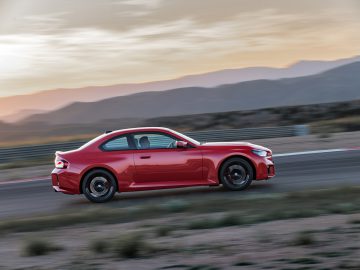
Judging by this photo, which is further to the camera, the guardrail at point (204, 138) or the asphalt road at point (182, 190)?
the guardrail at point (204, 138)

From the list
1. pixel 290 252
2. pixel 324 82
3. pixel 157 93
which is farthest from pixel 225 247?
pixel 324 82

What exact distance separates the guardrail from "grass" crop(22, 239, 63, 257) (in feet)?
60.3

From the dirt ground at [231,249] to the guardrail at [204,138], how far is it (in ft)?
56.0

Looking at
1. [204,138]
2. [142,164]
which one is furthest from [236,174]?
[204,138]

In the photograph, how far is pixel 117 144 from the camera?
522 inches

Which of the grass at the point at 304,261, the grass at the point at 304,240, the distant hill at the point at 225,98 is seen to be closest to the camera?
the grass at the point at 304,261

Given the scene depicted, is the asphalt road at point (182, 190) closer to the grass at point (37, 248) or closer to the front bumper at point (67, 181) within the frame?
the front bumper at point (67, 181)

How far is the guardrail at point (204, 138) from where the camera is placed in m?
26.5

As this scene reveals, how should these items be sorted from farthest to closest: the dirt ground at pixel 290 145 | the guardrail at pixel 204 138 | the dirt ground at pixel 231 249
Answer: the guardrail at pixel 204 138 < the dirt ground at pixel 290 145 < the dirt ground at pixel 231 249

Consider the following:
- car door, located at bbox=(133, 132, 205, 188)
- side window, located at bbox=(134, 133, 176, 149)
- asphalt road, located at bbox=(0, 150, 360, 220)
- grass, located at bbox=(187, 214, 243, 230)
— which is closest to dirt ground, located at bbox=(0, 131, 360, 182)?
asphalt road, located at bbox=(0, 150, 360, 220)

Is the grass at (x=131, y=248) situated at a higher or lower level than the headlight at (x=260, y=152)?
lower

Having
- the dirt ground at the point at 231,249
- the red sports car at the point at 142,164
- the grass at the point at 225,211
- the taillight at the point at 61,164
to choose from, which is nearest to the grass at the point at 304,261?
the dirt ground at the point at 231,249

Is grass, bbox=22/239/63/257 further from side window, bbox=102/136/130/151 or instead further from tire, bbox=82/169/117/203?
side window, bbox=102/136/130/151

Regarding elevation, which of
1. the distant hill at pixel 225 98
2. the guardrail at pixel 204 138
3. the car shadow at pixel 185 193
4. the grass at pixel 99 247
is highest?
the distant hill at pixel 225 98
